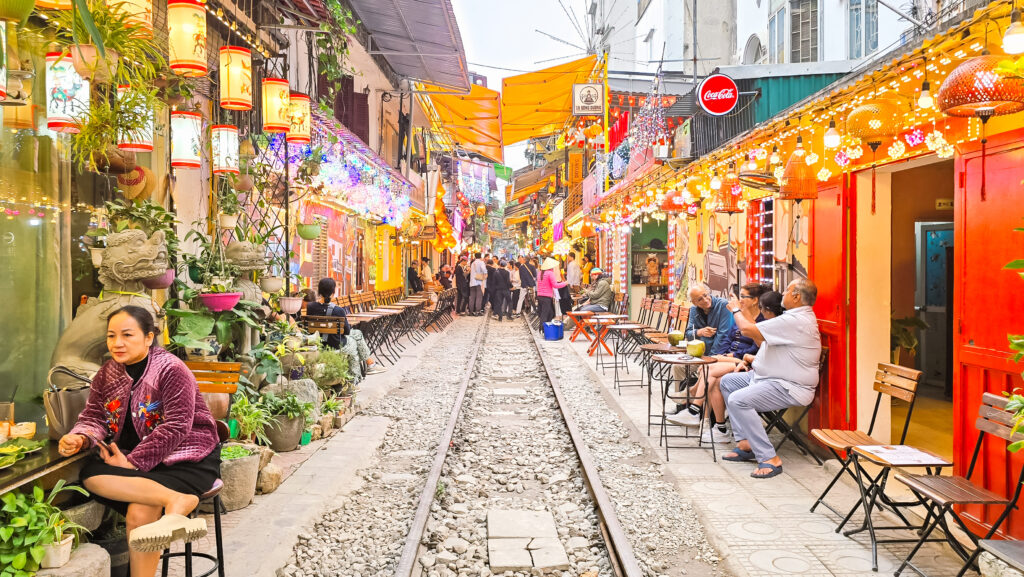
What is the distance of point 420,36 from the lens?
14625mm

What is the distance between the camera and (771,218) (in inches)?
348

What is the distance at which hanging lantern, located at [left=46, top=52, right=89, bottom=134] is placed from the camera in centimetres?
427

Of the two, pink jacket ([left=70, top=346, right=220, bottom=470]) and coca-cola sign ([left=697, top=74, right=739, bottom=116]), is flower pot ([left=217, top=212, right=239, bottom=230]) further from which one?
coca-cola sign ([left=697, top=74, right=739, bottom=116])

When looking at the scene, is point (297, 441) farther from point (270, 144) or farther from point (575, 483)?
point (270, 144)

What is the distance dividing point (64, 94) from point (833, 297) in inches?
252

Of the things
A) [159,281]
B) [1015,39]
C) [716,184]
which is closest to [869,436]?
[1015,39]

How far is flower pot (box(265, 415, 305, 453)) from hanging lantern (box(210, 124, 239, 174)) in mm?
2411

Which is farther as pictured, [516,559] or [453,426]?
[453,426]

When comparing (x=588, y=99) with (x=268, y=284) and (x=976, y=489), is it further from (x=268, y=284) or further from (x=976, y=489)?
(x=976, y=489)

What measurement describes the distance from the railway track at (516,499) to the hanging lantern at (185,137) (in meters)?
Result: 3.33

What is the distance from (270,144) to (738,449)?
20.7 ft

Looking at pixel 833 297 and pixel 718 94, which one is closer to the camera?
pixel 833 297

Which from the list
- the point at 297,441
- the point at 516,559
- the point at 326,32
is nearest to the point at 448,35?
the point at 326,32

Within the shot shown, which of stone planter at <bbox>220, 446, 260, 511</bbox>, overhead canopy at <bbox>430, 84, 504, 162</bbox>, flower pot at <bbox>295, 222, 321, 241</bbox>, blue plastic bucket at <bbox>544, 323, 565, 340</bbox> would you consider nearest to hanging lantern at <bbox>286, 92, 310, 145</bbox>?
flower pot at <bbox>295, 222, 321, 241</bbox>
